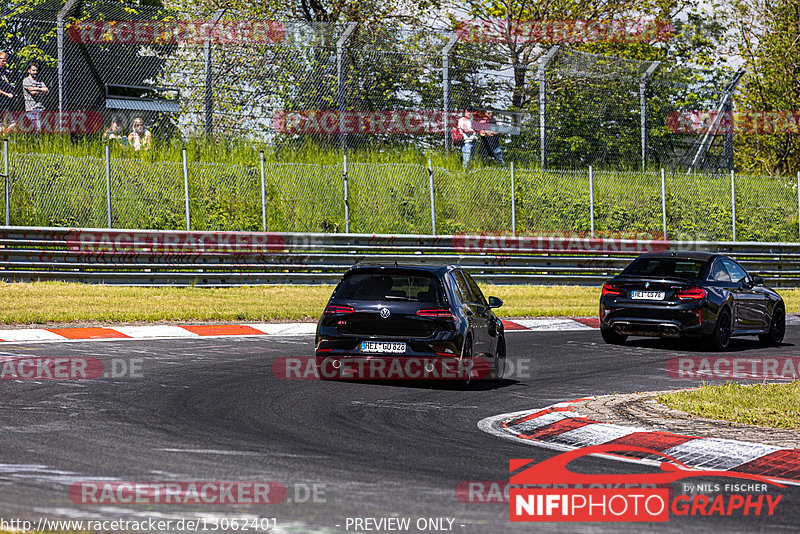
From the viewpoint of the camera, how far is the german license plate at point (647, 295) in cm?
1681

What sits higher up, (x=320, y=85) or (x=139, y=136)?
(x=320, y=85)

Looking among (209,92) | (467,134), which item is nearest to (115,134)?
(209,92)

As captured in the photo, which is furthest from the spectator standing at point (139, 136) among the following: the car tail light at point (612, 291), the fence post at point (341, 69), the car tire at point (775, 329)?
the car tire at point (775, 329)

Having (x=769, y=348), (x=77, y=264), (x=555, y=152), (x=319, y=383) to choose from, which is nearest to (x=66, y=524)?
(x=319, y=383)

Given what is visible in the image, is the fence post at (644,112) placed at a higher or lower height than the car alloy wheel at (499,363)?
higher

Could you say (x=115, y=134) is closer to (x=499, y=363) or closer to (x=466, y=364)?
(x=499, y=363)

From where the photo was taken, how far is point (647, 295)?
16.9 metres

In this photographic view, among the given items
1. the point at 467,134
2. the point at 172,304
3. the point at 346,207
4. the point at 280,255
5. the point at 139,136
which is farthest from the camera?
the point at 467,134

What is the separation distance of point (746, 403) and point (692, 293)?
6.28 meters

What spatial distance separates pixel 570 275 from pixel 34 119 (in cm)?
1248

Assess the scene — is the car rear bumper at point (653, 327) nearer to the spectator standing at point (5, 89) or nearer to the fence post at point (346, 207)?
the fence post at point (346, 207)

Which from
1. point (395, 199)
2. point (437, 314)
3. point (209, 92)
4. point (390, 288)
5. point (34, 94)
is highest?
point (209, 92)

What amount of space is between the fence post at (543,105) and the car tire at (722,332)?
12.0m

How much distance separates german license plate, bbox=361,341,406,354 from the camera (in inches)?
468
